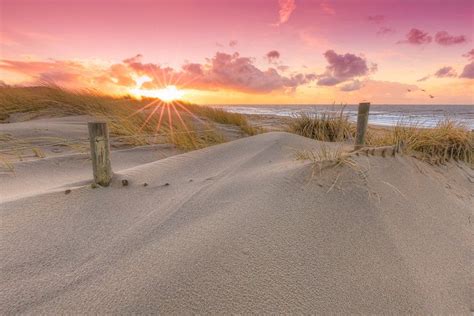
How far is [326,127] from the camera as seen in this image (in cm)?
573

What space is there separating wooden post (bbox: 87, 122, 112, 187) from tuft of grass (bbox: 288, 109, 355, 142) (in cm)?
409

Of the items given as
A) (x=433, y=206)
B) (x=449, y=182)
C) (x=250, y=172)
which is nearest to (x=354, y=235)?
(x=250, y=172)

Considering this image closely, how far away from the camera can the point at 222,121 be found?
7.49m

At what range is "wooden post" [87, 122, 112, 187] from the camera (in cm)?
241

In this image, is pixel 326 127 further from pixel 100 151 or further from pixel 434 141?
pixel 100 151

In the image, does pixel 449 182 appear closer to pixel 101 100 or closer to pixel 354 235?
pixel 354 235

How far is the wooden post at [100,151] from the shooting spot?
241 cm

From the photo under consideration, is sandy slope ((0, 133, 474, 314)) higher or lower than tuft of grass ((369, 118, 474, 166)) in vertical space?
lower

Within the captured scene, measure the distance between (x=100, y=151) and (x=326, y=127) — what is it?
4.51 meters

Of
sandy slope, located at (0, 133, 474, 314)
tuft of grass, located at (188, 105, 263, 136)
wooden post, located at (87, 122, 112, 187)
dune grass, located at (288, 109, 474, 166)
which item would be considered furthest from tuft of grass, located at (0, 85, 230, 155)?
dune grass, located at (288, 109, 474, 166)

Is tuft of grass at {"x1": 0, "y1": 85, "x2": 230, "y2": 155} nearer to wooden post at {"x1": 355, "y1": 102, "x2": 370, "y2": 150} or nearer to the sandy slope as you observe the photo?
the sandy slope

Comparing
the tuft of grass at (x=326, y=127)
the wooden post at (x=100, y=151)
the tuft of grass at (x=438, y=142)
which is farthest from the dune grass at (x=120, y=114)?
the tuft of grass at (x=438, y=142)

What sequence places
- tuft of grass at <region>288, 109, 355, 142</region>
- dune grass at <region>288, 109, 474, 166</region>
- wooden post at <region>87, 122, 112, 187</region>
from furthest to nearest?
tuft of grass at <region>288, 109, 355, 142</region>
dune grass at <region>288, 109, 474, 166</region>
wooden post at <region>87, 122, 112, 187</region>

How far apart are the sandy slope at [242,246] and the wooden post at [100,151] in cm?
14
